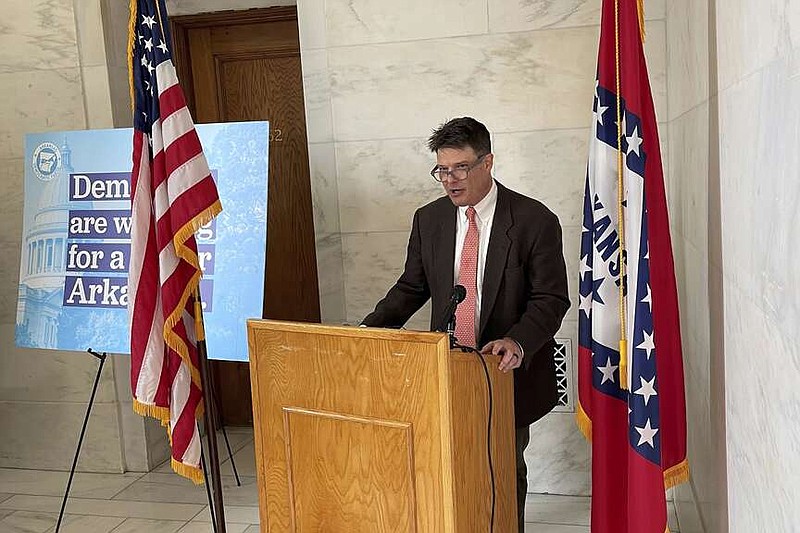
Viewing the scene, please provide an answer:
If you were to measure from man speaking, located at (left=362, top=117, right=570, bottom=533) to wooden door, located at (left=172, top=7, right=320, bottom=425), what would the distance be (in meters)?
2.18

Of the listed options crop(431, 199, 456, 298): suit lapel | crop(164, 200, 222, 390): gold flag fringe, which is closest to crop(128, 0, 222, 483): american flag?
crop(164, 200, 222, 390): gold flag fringe

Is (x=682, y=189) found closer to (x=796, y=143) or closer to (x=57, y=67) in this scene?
(x=796, y=143)

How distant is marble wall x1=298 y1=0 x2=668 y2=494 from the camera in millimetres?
3936

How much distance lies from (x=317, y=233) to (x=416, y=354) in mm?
2216

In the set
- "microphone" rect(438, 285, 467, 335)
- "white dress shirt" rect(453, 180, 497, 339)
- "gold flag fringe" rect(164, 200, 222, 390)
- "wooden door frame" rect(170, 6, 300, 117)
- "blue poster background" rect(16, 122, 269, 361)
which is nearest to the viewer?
"microphone" rect(438, 285, 467, 335)

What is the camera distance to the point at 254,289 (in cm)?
376

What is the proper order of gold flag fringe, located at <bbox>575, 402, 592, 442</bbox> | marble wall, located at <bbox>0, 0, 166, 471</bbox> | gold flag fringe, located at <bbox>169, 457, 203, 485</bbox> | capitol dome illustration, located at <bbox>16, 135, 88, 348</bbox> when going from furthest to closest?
1. marble wall, located at <bbox>0, 0, 166, 471</bbox>
2. capitol dome illustration, located at <bbox>16, 135, 88, 348</bbox>
3. gold flag fringe, located at <bbox>169, 457, 203, 485</bbox>
4. gold flag fringe, located at <bbox>575, 402, 592, 442</bbox>

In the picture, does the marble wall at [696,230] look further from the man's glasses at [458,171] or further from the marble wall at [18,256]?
the marble wall at [18,256]

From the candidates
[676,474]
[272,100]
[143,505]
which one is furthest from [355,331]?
[272,100]

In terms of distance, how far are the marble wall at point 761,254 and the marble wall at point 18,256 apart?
3.34m

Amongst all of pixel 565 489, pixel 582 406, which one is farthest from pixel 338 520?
pixel 565 489

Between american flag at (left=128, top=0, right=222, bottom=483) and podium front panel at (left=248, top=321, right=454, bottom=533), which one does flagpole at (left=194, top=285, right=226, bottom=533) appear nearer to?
american flag at (left=128, top=0, right=222, bottom=483)

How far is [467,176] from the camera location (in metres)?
2.87

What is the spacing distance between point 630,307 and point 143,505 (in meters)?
2.85
